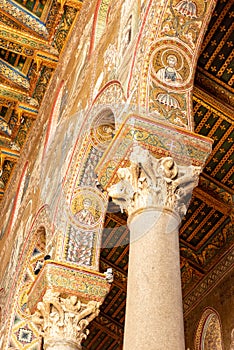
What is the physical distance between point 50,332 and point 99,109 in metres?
2.44

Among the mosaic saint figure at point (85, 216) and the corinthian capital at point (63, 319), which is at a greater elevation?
the mosaic saint figure at point (85, 216)

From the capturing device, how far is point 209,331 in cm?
1044

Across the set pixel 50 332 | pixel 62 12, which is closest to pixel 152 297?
pixel 50 332

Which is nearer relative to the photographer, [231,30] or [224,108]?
[231,30]

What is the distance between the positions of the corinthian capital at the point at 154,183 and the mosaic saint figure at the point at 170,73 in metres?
0.86

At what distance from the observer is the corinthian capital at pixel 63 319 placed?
688cm

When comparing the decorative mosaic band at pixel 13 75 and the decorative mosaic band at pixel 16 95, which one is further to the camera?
the decorative mosaic band at pixel 13 75

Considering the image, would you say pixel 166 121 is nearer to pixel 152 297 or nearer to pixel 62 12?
pixel 152 297

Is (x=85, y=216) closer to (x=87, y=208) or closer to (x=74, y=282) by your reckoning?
(x=87, y=208)

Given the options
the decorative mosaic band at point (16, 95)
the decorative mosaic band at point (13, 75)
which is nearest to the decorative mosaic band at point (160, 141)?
the decorative mosaic band at point (16, 95)

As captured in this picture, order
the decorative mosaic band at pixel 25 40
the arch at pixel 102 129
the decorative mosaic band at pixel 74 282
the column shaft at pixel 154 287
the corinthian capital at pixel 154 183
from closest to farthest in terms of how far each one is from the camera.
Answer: the column shaft at pixel 154 287 → the corinthian capital at pixel 154 183 → the decorative mosaic band at pixel 74 282 → the arch at pixel 102 129 → the decorative mosaic band at pixel 25 40

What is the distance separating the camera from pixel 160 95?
589cm

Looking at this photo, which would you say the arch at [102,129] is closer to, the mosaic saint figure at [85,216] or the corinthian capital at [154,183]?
the mosaic saint figure at [85,216]

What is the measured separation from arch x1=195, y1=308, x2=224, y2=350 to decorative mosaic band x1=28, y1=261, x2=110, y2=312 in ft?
11.4
